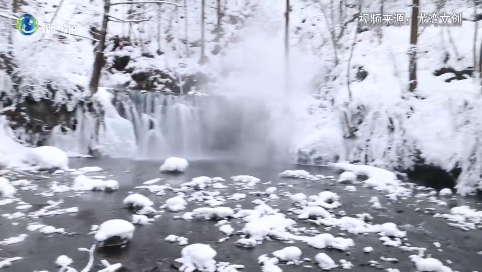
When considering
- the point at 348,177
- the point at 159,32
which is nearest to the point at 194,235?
the point at 348,177

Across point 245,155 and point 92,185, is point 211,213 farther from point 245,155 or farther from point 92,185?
point 245,155

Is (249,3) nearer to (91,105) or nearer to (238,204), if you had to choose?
(91,105)

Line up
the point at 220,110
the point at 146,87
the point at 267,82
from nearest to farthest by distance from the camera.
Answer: the point at 220,110 → the point at 146,87 → the point at 267,82

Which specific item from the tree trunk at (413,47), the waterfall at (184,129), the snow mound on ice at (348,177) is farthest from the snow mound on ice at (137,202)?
the tree trunk at (413,47)

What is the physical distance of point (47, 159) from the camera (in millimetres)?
8977

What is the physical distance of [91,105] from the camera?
39.1 ft

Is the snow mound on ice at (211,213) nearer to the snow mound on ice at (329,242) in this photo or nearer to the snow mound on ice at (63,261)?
the snow mound on ice at (329,242)

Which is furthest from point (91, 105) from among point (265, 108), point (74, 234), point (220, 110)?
point (74, 234)

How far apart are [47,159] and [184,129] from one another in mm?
5505

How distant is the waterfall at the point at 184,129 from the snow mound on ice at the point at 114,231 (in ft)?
23.5

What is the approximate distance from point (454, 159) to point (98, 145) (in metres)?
9.69

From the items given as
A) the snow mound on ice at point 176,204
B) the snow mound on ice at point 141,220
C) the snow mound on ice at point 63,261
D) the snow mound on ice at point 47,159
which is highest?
the snow mound on ice at point 47,159

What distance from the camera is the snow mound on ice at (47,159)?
8.91m

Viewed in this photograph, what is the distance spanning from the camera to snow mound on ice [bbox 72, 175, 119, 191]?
7395 millimetres
